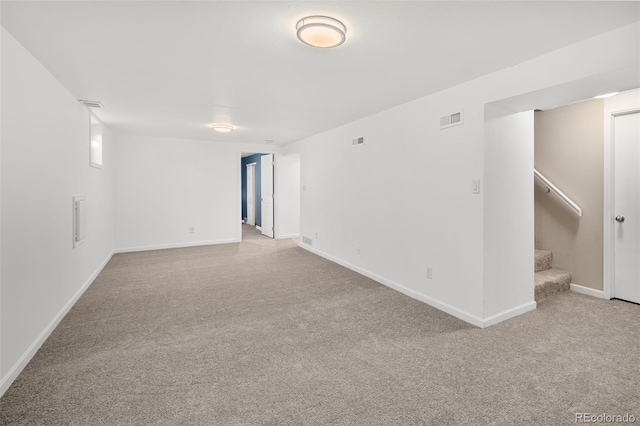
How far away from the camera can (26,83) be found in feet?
7.73

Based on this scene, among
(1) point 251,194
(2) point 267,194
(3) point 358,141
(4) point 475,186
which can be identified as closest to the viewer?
(4) point 475,186

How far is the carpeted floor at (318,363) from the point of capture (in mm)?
1839

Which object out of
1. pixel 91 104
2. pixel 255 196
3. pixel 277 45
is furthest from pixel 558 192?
pixel 255 196

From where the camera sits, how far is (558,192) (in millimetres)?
3930

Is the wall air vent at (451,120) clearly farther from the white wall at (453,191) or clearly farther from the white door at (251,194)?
the white door at (251,194)

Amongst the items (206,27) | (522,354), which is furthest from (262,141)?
(522,354)

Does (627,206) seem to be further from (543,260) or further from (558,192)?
(543,260)

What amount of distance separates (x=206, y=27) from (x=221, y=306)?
104 inches

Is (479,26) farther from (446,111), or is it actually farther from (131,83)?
(131,83)

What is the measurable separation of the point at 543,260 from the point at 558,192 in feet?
2.87

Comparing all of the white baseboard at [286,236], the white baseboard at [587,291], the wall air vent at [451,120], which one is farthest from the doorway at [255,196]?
the white baseboard at [587,291]

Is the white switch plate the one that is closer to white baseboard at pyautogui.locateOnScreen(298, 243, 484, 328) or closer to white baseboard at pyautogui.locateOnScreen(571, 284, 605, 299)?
white baseboard at pyautogui.locateOnScreen(298, 243, 484, 328)

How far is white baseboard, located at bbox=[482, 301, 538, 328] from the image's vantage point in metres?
2.96

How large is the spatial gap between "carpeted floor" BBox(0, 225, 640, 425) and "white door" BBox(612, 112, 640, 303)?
0.26m
